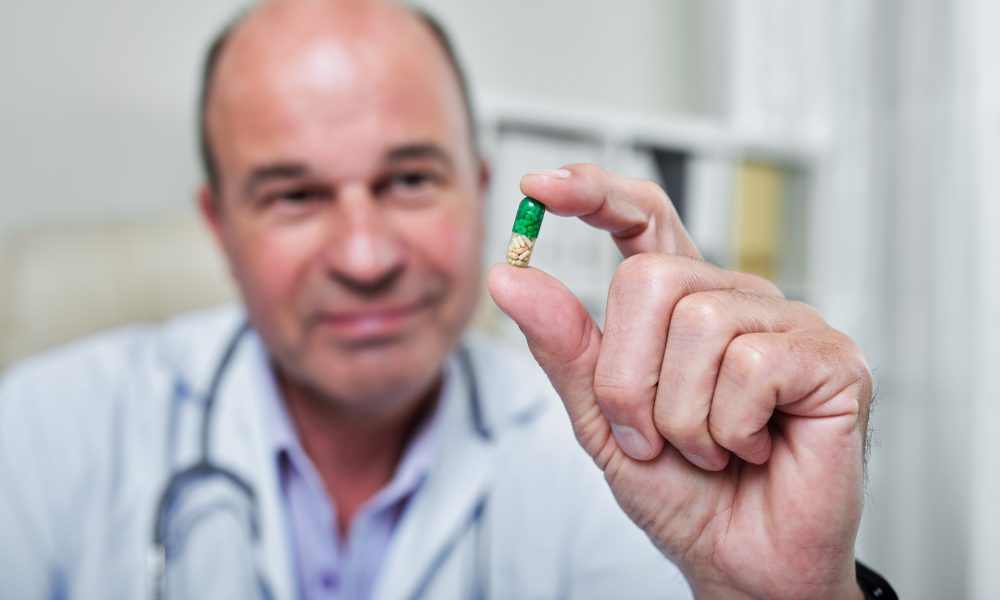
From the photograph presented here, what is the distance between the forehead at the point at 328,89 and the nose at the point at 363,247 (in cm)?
6

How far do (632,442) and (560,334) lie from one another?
83mm

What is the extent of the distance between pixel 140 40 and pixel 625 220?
1.20 metres

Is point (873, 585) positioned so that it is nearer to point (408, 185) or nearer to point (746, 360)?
point (746, 360)

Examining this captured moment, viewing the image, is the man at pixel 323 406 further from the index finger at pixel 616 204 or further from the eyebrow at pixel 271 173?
the index finger at pixel 616 204

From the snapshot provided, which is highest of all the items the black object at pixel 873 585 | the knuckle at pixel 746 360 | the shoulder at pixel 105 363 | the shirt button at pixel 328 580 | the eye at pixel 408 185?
the eye at pixel 408 185

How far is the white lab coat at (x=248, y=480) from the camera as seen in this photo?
808mm

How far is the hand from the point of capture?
40cm

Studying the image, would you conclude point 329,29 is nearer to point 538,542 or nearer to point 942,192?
point 538,542

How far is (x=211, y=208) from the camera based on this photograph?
926mm

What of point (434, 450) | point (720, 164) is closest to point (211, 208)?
point (434, 450)

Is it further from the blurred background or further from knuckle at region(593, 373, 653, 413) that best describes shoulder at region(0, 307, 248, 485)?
knuckle at region(593, 373, 653, 413)

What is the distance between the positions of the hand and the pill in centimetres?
1

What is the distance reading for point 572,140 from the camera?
1.52 metres

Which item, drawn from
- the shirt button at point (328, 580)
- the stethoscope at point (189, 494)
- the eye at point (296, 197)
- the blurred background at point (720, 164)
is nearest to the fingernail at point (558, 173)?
the eye at point (296, 197)
